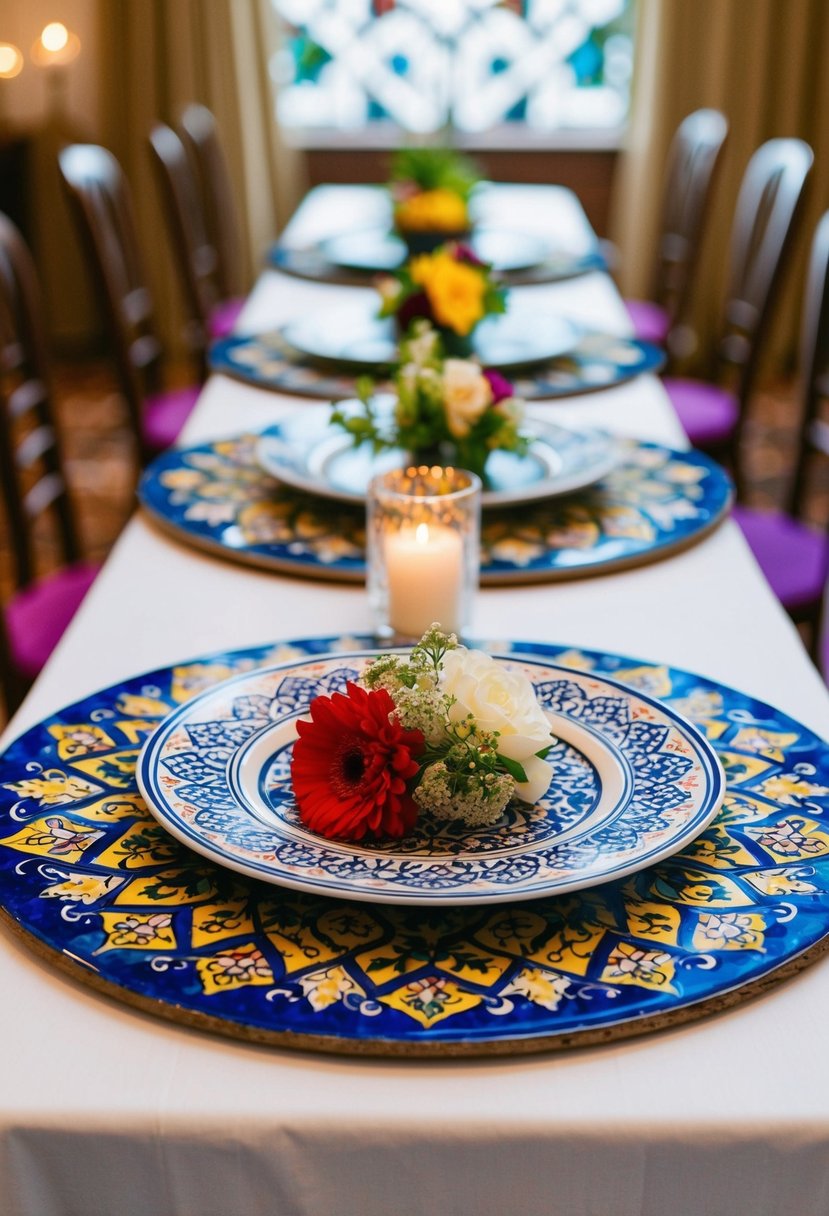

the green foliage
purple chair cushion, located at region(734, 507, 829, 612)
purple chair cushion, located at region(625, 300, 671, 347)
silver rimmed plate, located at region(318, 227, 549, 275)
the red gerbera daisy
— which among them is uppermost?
the red gerbera daisy

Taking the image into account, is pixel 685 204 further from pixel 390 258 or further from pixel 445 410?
pixel 445 410

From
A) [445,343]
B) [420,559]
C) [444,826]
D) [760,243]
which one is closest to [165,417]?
[445,343]

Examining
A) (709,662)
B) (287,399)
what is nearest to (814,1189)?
(709,662)

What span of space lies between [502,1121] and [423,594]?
56 centimetres

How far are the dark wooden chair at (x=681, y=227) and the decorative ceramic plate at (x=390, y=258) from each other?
1.62ft

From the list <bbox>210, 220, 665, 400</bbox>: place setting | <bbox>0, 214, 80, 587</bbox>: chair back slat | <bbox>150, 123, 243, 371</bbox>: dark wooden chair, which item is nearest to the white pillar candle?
<bbox>210, 220, 665, 400</bbox>: place setting

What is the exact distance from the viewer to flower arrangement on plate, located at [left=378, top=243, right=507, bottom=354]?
1.92 metres

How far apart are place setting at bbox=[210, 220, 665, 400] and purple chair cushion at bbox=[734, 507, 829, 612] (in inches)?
13.0

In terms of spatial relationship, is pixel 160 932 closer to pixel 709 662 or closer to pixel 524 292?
pixel 709 662

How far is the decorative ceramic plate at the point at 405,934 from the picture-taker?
27.4 inches

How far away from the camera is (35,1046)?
0.70 m

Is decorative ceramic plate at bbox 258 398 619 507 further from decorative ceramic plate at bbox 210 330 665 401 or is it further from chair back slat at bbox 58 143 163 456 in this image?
chair back slat at bbox 58 143 163 456

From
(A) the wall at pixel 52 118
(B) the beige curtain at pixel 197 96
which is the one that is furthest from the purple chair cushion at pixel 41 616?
(A) the wall at pixel 52 118

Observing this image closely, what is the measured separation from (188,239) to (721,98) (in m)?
2.32
